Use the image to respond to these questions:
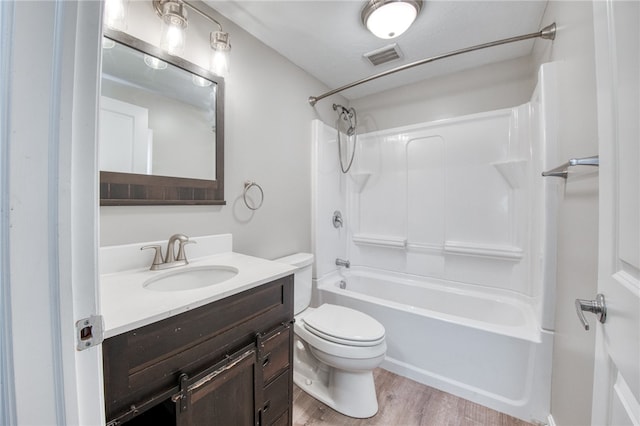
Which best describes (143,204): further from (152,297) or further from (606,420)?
(606,420)

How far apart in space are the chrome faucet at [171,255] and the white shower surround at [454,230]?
1.16 metres

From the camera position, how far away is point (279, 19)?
154 centimetres

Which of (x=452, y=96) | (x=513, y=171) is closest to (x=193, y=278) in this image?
(x=513, y=171)

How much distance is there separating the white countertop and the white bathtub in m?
1.10

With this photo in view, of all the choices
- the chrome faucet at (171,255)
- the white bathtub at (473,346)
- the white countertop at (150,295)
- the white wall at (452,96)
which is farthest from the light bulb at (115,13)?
the white wall at (452,96)

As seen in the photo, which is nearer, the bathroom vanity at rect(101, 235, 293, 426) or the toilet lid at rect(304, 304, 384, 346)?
the bathroom vanity at rect(101, 235, 293, 426)

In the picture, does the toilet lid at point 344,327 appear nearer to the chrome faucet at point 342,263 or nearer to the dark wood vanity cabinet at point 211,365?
the dark wood vanity cabinet at point 211,365

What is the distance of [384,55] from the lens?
1907 millimetres

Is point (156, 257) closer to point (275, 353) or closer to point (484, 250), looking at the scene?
point (275, 353)

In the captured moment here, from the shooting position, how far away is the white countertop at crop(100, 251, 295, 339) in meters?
0.67

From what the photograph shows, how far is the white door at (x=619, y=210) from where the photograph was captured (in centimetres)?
47

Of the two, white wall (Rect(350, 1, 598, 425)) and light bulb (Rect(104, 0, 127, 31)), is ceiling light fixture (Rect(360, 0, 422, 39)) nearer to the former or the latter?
white wall (Rect(350, 1, 598, 425))

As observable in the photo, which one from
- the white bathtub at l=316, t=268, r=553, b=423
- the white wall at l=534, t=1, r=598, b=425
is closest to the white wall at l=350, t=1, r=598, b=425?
the white wall at l=534, t=1, r=598, b=425

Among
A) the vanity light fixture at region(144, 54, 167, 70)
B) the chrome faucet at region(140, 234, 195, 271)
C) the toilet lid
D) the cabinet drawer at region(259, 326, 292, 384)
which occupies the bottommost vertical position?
the toilet lid
